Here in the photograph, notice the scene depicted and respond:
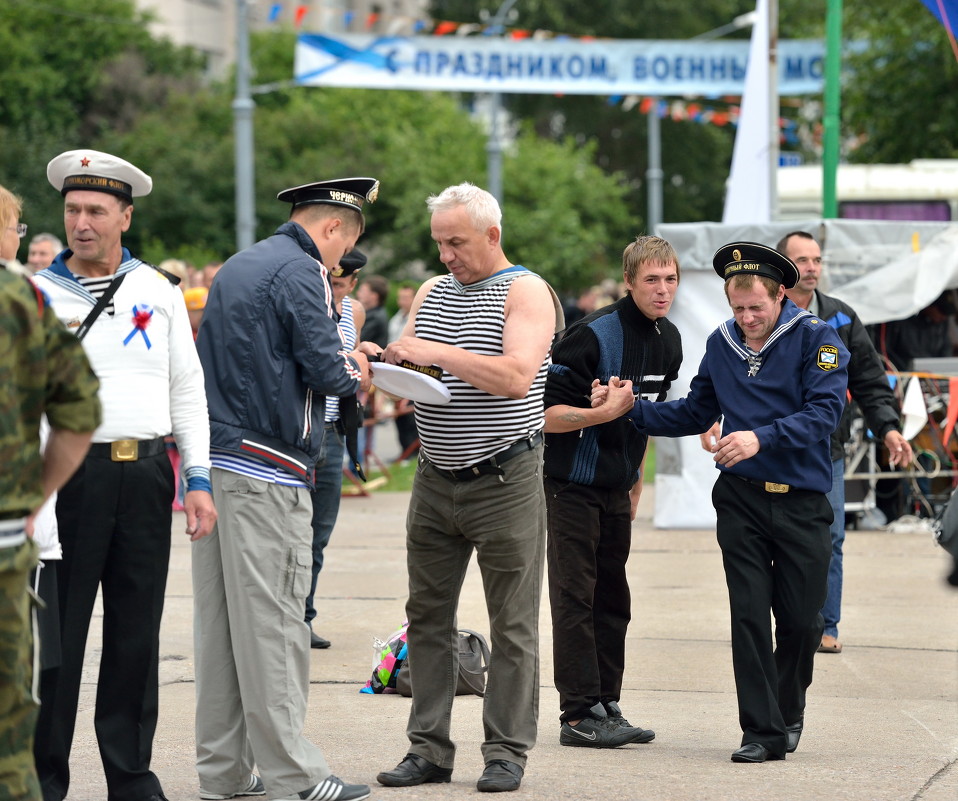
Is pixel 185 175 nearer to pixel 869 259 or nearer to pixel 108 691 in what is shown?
pixel 869 259

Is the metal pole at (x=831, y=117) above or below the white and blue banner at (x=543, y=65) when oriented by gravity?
below

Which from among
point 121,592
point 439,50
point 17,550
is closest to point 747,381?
point 121,592

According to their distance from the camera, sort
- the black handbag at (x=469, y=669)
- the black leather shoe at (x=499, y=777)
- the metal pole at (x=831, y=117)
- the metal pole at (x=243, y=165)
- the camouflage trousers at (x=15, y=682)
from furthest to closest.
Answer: the metal pole at (x=243, y=165), the metal pole at (x=831, y=117), the black handbag at (x=469, y=669), the black leather shoe at (x=499, y=777), the camouflage trousers at (x=15, y=682)

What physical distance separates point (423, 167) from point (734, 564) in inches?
1111

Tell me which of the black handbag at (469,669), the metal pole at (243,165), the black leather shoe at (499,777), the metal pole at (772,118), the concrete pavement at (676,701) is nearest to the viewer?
the black leather shoe at (499,777)

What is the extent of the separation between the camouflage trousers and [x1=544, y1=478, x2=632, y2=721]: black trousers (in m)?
2.62

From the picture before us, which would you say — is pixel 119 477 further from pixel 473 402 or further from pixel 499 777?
pixel 499 777

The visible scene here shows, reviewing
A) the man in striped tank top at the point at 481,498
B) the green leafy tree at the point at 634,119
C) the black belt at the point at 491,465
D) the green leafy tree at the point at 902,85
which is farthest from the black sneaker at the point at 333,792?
the green leafy tree at the point at 634,119

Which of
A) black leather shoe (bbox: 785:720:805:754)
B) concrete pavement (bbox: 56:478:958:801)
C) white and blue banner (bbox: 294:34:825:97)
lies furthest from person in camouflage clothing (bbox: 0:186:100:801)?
white and blue banner (bbox: 294:34:825:97)

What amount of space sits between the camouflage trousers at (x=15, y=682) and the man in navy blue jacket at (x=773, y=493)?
2.67m

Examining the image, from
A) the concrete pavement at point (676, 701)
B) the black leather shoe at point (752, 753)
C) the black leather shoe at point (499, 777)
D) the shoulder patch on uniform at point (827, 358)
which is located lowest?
the concrete pavement at point (676, 701)

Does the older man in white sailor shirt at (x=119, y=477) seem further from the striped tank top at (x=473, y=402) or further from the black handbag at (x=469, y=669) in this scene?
the black handbag at (x=469, y=669)

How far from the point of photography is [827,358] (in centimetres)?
531

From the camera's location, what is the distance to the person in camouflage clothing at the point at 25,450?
10.5 feet
